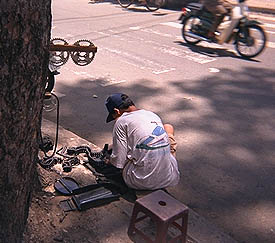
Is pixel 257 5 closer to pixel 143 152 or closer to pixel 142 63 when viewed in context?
pixel 142 63

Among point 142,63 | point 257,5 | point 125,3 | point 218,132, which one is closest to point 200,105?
point 218,132

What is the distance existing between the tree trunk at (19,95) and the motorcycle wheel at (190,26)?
7458 millimetres

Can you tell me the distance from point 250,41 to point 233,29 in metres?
0.44

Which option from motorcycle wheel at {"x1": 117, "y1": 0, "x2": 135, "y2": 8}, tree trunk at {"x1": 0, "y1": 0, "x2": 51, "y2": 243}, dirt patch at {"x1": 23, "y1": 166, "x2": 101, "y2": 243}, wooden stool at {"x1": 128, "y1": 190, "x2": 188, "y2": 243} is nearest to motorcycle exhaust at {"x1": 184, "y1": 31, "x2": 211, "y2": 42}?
motorcycle wheel at {"x1": 117, "y1": 0, "x2": 135, "y2": 8}

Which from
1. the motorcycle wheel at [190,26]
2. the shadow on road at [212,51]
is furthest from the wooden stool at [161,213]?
the motorcycle wheel at [190,26]

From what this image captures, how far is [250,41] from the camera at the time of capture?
27.9 feet

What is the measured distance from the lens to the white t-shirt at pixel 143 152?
3562 millimetres

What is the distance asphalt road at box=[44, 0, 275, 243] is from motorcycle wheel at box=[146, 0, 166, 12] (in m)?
2.67

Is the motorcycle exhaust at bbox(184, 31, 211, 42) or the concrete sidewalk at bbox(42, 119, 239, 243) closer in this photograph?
the concrete sidewalk at bbox(42, 119, 239, 243)

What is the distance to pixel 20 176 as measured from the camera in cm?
252

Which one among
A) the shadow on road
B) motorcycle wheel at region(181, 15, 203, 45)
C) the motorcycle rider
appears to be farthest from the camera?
motorcycle wheel at region(181, 15, 203, 45)

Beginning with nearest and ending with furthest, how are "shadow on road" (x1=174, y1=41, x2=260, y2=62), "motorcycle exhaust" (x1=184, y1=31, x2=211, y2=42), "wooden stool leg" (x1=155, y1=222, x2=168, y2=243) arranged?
"wooden stool leg" (x1=155, y1=222, x2=168, y2=243)
"shadow on road" (x1=174, y1=41, x2=260, y2=62)
"motorcycle exhaust" (x1=184, y1=31, x2=211, y2=42)

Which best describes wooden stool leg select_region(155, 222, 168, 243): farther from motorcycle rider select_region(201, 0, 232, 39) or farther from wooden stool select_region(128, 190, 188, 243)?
motorcycle rider select_region(201, 0, 232, 39)

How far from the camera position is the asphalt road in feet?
13.4
